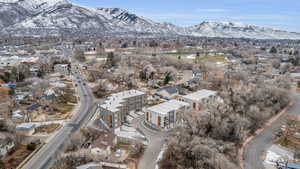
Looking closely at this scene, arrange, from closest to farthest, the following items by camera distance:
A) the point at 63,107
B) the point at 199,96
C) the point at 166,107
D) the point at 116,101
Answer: the point at 166,107 < the point at 116,101 < the point at 63,107 < the point at 199,96

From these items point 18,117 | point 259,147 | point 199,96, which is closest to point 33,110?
point 18,117

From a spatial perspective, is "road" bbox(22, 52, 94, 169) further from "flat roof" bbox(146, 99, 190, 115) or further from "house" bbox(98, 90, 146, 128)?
"flat roof" bbox(146, 99, 190, 115)

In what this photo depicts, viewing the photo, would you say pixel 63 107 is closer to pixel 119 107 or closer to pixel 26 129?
pixel 26 129

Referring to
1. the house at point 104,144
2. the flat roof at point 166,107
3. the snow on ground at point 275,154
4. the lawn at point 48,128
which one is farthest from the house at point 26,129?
the snow on ground at point 275,154

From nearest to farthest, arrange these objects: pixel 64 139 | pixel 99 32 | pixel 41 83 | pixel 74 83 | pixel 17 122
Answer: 1. pixel 64 139
2. pixel 17 122
3. pixel 41 83
4. pixel 74 83
5. pixel 99 32

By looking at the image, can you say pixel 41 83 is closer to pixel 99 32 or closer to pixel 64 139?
pixel 64 139

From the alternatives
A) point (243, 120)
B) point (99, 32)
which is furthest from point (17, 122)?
point (99, 32)

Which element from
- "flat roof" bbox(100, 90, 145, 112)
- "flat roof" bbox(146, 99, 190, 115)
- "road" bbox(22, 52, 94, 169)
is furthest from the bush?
"flat roof" bbox(146, 99, 190, 115)
